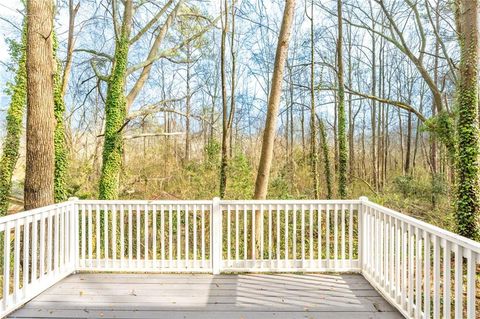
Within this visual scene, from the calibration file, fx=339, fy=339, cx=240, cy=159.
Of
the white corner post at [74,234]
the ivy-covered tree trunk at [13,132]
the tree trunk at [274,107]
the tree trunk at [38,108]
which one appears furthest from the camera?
the ivy-covered tree trunk at [13,132]

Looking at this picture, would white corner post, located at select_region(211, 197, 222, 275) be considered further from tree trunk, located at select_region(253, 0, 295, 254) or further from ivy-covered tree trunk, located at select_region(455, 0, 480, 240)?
ivy-covered tree trunk, located at select_region(455, 0, 480, 240)

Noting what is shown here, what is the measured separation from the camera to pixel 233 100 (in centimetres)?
1097

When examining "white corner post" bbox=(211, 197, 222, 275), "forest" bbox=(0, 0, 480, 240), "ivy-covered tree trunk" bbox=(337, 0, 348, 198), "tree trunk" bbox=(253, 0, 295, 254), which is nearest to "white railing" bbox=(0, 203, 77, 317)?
"forest" bbox=(0, 0, 480, 240)

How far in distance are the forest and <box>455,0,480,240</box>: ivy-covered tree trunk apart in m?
0.02

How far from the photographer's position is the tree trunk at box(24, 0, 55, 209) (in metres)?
4.86

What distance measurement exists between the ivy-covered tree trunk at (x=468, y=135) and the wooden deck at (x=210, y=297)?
3616mm

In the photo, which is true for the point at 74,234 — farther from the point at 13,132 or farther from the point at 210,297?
the point at 13,132

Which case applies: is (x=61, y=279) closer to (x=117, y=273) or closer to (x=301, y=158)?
(x=117, y=273)

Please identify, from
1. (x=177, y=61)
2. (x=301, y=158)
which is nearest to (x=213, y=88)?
(x=177, y=61)

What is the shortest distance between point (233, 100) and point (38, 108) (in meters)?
6.77

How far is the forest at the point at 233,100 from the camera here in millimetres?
6285

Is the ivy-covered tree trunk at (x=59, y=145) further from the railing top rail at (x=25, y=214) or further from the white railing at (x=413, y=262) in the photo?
the white railing at (x=413, y=262)

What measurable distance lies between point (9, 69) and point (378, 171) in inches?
586

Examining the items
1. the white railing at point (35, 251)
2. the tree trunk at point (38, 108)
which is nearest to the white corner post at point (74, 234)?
the white railing at point (35, 251)
